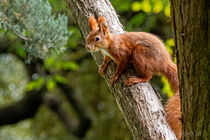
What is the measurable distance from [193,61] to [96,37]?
2.73 feet

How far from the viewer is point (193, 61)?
106 cm

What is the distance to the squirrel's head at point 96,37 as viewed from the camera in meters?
1.77

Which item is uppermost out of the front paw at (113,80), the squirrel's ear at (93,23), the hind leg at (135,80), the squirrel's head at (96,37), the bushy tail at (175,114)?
the squirrel's ear at (93,23)

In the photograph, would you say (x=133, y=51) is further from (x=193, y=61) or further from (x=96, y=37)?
(x=193, y=61)

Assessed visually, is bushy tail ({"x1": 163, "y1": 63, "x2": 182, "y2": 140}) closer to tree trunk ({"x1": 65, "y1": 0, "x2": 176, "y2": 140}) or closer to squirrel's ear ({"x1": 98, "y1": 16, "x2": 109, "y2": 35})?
tree trunk ({"x1": 65, "y1": 0, "x2": 176, "y2": 140})

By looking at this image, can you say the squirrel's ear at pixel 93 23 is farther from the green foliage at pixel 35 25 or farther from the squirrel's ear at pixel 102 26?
the green foliage at pixel 35 25

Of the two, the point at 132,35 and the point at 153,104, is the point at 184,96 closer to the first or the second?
the point at 153,104

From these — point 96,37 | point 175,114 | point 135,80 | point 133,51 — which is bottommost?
point 175,114

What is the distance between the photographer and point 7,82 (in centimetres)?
472

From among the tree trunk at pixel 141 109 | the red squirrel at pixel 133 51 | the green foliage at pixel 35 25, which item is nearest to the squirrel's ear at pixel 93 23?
the red squirrel at pixel 133 51

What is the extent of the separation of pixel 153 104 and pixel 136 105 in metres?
0.10

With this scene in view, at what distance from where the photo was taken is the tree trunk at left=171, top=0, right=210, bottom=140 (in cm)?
99

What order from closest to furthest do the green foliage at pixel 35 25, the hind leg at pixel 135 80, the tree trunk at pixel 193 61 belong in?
the tree trunk at pixel 193 61, the hind leg at pixel 135 80, the green foliage at pixel 35 25

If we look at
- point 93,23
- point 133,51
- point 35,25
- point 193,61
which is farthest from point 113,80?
point 35,25
